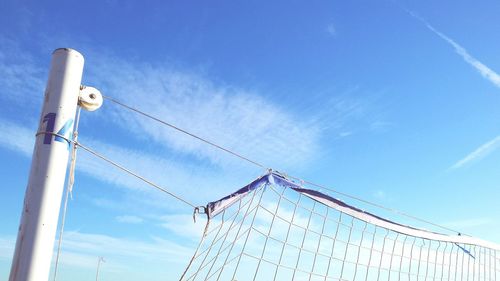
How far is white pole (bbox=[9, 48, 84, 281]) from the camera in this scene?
471 cm

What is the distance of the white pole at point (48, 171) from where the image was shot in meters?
4.71

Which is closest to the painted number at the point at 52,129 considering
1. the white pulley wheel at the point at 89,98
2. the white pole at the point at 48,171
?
the white pole at the point at 48,171

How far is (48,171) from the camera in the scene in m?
4.90

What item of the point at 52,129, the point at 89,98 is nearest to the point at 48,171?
the point at 52,129

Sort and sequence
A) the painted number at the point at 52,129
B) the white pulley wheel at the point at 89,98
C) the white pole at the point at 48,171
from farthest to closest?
the white pulley wheel at the point at 89,98 → the painted number at the point at 52,129 → the white pole at the point at 48,171

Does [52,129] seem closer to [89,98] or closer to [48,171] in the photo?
[48,171]

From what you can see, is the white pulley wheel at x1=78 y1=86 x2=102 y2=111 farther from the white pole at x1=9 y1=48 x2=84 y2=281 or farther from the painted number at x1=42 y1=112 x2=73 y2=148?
the painted number at x1=42 y1=112 x2=73 y2=148

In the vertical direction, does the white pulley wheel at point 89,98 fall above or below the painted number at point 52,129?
above

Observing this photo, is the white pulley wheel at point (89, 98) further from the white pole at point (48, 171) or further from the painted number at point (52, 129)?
the painted number at point (52, 129)

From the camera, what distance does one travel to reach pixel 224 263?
7789 millimetres

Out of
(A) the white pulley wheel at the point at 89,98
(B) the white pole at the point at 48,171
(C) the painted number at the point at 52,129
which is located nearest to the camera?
(B) the white pole at the point at 48,171

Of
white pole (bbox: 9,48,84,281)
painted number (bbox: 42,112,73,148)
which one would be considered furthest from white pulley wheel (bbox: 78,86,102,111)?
painted number (bbox: 42,112,73,148)

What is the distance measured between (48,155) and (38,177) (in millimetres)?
256

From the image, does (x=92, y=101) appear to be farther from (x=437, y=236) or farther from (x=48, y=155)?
(x=437, y=236)
